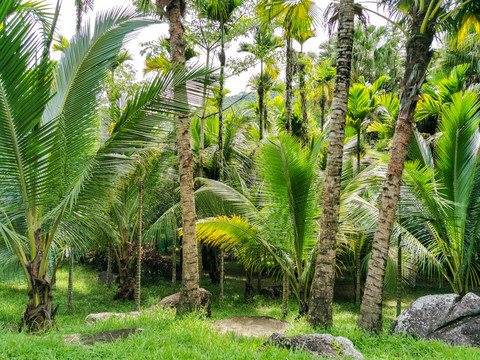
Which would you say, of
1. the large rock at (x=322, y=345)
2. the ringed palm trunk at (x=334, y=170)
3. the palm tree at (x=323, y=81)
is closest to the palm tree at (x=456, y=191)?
the ringed palm trunk at (x=334, y=170)

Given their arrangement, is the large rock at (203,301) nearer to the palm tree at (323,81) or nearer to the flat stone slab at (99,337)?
the flat stone slab at (99,337)

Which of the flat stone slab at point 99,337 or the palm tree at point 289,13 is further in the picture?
the palm tree at point 289,13

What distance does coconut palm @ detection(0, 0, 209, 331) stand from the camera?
4.39 metres

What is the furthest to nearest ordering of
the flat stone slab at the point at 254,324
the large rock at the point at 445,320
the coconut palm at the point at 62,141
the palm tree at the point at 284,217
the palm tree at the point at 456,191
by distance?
the flat stone slab at the point at 254,324
the palm tree at the point at 284,217
the palm tree at the point at 456,191
the large rock at the point at 445,320
the coconut palm at the point at 62,141

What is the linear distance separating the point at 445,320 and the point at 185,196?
481 cm

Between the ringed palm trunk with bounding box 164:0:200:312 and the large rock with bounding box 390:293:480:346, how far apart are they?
11.5 feet

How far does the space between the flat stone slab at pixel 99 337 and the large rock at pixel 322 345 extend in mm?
1901

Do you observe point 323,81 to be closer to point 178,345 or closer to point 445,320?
point 445,320

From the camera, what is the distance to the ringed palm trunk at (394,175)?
5676 mm

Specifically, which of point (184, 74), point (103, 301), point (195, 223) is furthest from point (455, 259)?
point (103, 301)

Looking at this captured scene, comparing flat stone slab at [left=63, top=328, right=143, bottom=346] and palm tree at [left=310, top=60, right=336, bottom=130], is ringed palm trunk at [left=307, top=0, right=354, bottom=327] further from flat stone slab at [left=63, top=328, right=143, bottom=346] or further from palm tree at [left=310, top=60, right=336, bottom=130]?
palm tree at [left=310, top=60, right=336, bottom=130]

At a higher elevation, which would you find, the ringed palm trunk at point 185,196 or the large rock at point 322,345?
the ringed palm trunk at point 185,196

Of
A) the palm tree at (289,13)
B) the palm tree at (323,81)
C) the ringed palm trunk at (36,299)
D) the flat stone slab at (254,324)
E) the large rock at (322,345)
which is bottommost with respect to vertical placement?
the flat stone slab at (254,324)

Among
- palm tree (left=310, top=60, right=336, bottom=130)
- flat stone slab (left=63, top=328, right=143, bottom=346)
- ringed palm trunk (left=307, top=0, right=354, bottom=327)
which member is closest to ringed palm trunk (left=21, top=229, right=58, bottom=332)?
flat stone slab (left=63, top=328, right=143, bottom=346)
